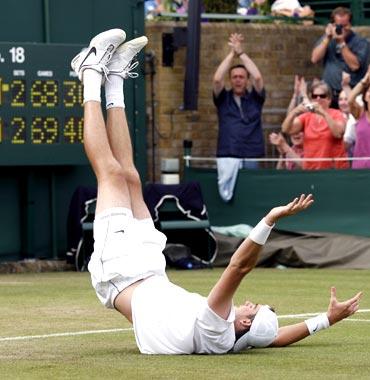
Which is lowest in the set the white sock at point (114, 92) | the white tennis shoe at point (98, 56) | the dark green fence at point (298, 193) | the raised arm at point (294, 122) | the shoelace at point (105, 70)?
the dark green fence at point (298, 193)

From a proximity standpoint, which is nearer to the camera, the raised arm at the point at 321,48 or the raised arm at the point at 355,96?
the raised arm at the point at 355,96

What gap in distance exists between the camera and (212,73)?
21328 millimetres

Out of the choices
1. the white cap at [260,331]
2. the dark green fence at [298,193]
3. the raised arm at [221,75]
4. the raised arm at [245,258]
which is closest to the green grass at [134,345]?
the white cap at [260,331]

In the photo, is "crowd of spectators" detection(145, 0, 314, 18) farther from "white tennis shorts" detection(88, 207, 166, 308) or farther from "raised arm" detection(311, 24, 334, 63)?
"white tennis shorts" detection(88, 207, 166, 308)

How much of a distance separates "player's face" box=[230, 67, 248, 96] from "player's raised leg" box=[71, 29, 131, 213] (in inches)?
282

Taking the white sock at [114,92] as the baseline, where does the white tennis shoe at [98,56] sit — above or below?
above

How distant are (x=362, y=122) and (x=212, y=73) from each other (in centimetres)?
341

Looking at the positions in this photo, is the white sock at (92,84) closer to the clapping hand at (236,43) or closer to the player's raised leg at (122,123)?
the player's raised leg at (122,123)

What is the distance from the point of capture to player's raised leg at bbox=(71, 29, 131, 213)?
10.7 metres

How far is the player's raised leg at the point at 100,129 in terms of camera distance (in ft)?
35.0

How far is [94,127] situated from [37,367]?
2947mm

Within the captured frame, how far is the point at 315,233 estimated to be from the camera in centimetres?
1895

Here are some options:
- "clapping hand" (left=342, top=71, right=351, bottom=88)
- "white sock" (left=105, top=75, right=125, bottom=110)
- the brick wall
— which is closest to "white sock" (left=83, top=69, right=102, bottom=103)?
"white sock" (left=105, top=75, right=125, bottom=110)

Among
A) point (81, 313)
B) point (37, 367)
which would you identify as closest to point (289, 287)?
point (81, 313)
